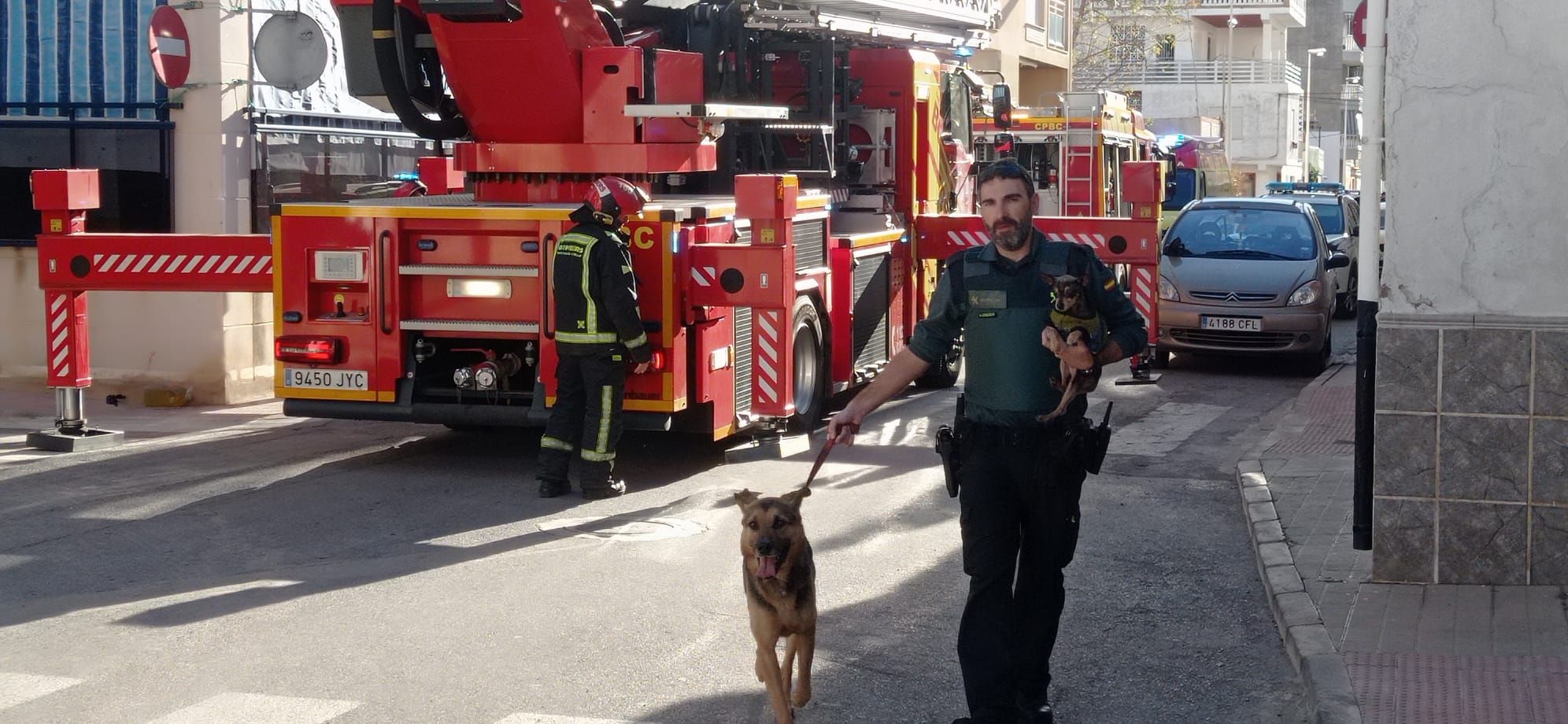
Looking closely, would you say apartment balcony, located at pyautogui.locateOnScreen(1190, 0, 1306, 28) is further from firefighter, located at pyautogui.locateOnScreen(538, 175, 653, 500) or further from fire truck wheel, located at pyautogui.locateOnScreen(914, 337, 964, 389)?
firefighter, located at pyautogui.locateOnScreen(538, 175, 653, 500)

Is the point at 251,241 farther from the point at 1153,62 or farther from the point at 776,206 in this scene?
the point at 1153,62

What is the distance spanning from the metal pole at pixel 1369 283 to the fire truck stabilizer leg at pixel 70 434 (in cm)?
807

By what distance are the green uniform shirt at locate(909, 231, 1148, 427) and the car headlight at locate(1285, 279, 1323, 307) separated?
10.8 m

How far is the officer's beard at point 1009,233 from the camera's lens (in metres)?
5.36

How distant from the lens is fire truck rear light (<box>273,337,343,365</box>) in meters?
10.5

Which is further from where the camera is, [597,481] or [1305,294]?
[1305,294]

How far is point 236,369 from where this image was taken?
14.1 m

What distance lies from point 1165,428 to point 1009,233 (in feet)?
25.2

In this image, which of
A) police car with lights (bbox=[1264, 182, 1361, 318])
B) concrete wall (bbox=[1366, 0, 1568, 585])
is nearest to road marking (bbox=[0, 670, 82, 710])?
concrete wall (bbox=[1366, 0, 1568, 585])

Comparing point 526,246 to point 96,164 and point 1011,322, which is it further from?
point 96,164

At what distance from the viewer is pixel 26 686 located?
6.02 metres

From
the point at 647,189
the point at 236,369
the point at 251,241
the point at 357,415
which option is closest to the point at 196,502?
the point at 357,415

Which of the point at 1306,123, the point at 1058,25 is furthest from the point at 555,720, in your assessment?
the point at 1306,123

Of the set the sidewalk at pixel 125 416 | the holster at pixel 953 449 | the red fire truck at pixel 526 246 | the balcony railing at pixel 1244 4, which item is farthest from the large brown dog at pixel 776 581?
the balcony railing at pixel 1244 4
